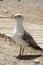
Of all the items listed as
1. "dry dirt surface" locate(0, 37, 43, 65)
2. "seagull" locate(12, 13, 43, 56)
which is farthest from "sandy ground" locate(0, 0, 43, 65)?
"seagull" locate(12, 13, 43, 56)

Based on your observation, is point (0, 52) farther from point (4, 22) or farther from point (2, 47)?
point (4, 22)

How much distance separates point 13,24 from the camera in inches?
406

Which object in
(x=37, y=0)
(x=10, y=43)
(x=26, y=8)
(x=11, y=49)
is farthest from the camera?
(x=37, y=0)

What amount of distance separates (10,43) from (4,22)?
7.80 feet

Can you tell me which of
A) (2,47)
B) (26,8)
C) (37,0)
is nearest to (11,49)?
(2,47)

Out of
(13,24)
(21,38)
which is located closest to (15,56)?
(21,38)

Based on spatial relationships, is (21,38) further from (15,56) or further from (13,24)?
(13,24)

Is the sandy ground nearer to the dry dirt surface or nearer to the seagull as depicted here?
the dry dirt surface

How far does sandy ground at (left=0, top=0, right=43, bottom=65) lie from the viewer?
7125 mm

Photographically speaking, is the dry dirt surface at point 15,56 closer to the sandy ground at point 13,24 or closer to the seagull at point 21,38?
the sandy ground at point 13,24

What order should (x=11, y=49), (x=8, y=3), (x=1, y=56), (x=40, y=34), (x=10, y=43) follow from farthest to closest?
(x=8, y=3) → (x=40, y=34) → (x=10, y=43) → (x=11, y=49) → (x=1, y=56)

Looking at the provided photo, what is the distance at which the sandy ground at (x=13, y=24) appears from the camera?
7125 mm

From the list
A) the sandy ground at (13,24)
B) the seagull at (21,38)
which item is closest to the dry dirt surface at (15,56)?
the sandy ground at (13,24)

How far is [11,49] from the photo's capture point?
783 cm
